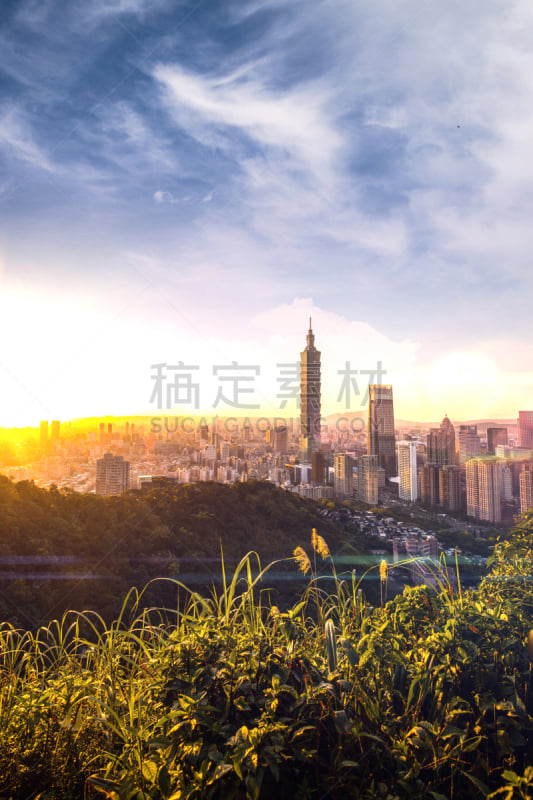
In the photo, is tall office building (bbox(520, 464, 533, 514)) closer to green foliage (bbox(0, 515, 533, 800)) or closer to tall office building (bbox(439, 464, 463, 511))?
tall office building (bbox(439, 464, 463, 511))

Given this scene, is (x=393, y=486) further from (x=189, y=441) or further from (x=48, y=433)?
(x=48, y=433)

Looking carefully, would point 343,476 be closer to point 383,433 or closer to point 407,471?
point 407,471

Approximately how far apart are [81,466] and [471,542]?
522 cm

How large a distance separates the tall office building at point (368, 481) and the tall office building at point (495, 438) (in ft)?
6.14

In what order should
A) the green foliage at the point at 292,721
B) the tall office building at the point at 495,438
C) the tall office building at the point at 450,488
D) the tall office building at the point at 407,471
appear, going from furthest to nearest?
the tall office building at the point at 407,471
the tall office building at the point at 495,438
the tall office building at the point at 450,488
the green foliage at the point at 292,721

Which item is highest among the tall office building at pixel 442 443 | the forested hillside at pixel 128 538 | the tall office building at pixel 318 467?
the tall office building at pixel 442 443

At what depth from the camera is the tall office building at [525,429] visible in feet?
19.8

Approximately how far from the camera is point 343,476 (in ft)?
23.2

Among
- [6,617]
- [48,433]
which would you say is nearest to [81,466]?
[48,433]

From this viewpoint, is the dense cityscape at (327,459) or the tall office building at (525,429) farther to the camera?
the tall office building at (525,429)

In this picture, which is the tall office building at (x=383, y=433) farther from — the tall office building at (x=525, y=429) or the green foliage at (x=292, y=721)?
the green foliage at (x=292, y=721)

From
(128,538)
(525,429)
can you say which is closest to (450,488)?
(525,429)

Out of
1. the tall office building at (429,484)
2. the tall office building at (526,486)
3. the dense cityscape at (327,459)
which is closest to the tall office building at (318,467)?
the dense cityscape at (327,459)

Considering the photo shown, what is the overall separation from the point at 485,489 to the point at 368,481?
5.85 feet
